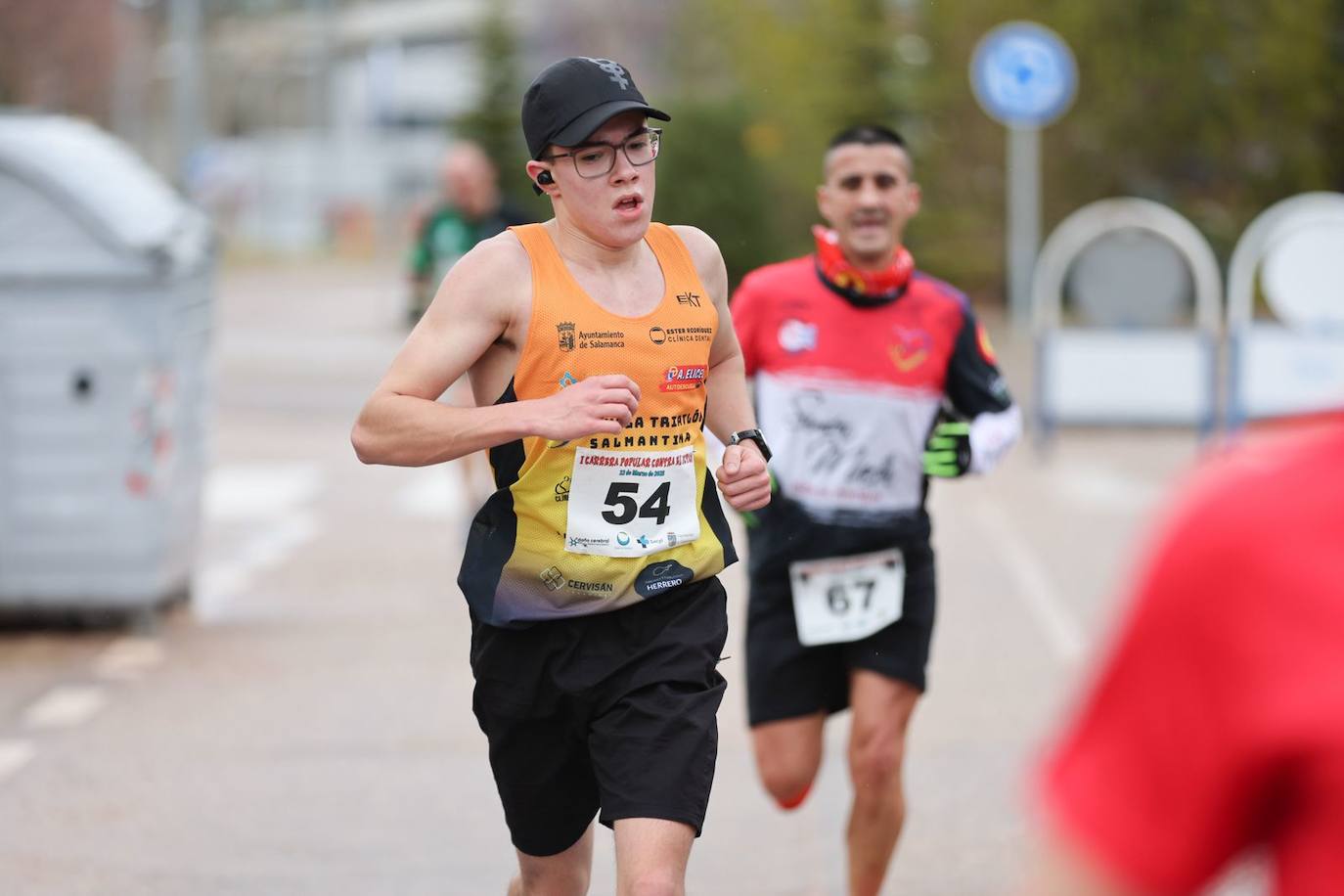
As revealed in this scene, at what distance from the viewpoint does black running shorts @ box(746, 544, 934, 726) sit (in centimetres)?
545

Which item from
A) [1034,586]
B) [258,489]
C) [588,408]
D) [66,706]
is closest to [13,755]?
[66,706]

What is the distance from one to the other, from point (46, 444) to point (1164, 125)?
61.5ft

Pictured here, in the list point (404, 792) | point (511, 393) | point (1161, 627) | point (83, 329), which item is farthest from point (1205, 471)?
point (83, 329)

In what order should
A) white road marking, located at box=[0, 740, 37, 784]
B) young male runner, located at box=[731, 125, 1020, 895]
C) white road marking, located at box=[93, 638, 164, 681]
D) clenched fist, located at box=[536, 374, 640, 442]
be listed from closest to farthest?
clenched fist, located at box=[536, 374, 640, 442]
young male runner, located at box=[731, 125, 1020, 895]
white road marking, located at box=[0, 740, 37, 784]
white road marking, located at box=[93, 638, 164, 681]

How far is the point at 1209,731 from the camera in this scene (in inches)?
61.9

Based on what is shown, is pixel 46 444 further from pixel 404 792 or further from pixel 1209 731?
pixel 1209 731

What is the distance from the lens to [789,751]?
5.52m

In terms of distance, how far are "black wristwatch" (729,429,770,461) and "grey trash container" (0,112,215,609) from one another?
5629mm

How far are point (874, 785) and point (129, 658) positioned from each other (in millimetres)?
4710

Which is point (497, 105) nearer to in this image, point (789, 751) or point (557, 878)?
point (789, 751)

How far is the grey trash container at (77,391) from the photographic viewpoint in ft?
31.1

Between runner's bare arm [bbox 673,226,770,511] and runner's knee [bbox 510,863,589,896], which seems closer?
runner's bare arm [bbox 673,226,770,511]

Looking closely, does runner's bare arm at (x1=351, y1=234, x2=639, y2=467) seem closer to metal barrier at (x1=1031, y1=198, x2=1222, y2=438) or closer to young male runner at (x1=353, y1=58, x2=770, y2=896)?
young male runner at (x1=353, y1=58, x2=770, y2=896)

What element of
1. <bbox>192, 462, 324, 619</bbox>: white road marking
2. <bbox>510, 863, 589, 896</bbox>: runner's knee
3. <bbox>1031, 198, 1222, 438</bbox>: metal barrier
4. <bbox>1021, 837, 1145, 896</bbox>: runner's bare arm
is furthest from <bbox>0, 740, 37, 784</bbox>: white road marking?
<bbox>1031, 198, 1222, 438</bbox>: metal barrier
